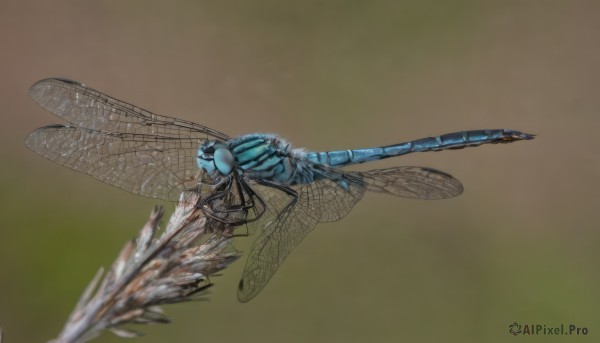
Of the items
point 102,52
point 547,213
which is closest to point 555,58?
point 547,213

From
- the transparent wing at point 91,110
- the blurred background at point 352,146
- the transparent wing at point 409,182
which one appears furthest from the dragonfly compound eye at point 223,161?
the blurred background at point 352,146

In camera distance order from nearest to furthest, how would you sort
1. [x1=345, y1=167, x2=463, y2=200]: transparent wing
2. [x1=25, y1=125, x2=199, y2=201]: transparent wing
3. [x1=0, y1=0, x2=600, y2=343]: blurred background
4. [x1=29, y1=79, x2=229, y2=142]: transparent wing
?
[x1=25, y1=125, x2=199, y2=201]: transparent wing < [x1=29, y1=79, x2=229, y2=142]: transparent wing < [x1=345, y1=167, x2=463, y2=200]: transparent wing < [x1=0, y1=0, x2=600, y2=343]: blurred background


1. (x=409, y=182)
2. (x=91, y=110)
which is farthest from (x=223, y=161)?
(x=409, y=182)

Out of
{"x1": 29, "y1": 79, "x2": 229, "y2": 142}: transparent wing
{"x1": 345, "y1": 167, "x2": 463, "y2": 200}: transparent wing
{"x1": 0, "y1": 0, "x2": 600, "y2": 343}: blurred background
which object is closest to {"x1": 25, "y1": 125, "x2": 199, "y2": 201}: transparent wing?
{"x1": 29, "y1": 79, "x2": 229, "y2": 142}: transparent wing

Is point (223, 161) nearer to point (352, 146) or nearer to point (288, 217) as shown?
point (288, 217)

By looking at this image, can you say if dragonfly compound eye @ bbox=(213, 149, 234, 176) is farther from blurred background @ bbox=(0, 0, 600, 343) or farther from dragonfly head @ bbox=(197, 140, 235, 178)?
blurred background @ bbox=(0, 0, 600, 343)

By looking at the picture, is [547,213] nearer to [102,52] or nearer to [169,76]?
[169,76]

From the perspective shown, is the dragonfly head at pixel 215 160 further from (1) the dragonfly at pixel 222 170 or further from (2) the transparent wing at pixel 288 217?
(2) the transparent wing at pixel 288 217
